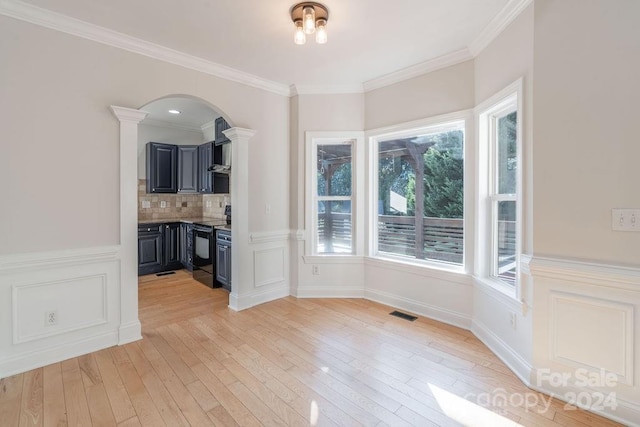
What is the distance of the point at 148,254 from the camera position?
4996 mm

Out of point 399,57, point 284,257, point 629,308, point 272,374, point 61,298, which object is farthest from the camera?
point 284,257

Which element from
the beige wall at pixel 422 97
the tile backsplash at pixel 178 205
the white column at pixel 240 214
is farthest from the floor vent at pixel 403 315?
the tile backsplash at pixel 178 205

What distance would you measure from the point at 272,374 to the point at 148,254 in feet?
12.5

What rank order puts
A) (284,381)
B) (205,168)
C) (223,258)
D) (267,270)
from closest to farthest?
(284,381), (267,270), (223,258), (205,168)

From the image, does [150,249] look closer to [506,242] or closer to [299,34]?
[299,34]

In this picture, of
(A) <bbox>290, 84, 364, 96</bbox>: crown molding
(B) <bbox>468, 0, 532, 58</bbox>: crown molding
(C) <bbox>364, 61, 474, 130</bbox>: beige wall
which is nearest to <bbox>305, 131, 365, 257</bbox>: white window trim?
(C) <bbox>364, 61, 474, 130</bbox>: beige wall

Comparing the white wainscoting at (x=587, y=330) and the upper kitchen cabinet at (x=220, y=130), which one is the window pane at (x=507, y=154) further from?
the upper kitchen cabinet at (x=220, y=130)

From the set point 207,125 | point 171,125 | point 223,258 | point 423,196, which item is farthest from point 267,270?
point 171,125

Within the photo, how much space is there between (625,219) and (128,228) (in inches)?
142

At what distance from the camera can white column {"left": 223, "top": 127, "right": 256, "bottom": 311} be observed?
3.45 m

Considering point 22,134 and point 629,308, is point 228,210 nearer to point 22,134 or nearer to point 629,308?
point 22,134

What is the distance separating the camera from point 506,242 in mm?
2619

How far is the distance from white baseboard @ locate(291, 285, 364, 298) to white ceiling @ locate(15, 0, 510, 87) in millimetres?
2643

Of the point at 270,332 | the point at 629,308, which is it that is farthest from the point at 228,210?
the point at 629,308
